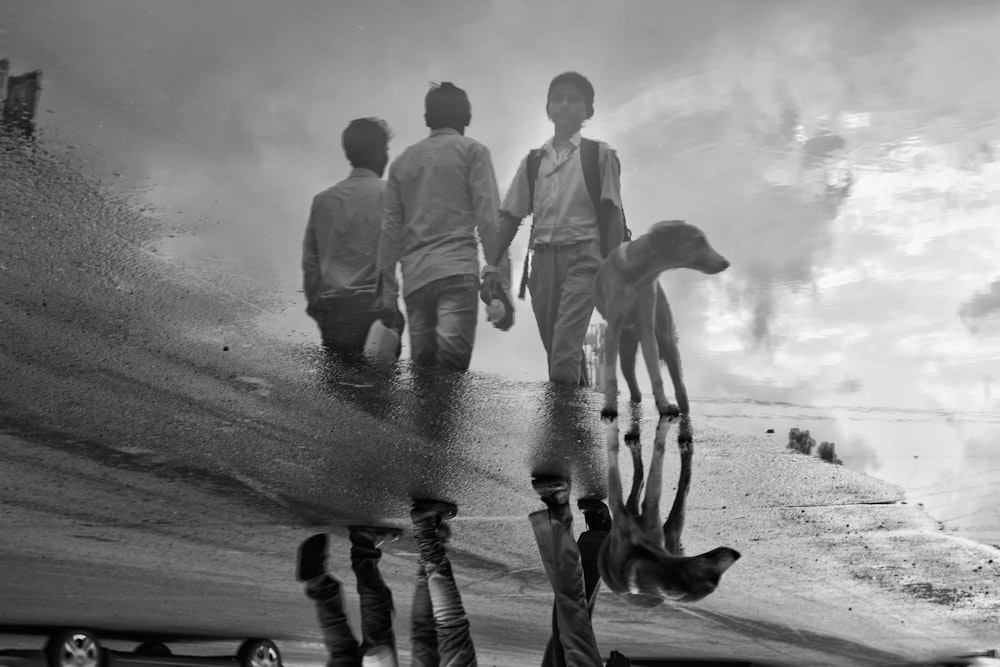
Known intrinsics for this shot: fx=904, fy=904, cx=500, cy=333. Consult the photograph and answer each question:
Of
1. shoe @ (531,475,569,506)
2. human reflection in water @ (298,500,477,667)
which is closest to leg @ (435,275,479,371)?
shoe @ (531,475,569,506)

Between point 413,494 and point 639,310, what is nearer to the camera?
point 639,310

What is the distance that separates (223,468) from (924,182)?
2.62m

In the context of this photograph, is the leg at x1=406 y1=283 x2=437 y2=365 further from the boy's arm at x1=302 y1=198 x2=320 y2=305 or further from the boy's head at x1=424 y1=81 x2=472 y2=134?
the boy's head at x1=424 y1=81 x2=472 y2=134

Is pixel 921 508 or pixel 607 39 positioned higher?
pixel 607 39

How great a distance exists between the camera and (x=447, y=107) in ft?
7.00

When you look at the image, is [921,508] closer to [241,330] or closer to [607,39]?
Answer: [607,39]

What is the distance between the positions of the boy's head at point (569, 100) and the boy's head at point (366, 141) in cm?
39

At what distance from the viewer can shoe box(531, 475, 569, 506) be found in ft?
11.8

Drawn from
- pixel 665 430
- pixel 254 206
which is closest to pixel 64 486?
pixel 254 206

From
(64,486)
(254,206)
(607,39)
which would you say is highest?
(607,39)

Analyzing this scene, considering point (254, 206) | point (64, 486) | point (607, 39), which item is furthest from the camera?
point (64, 486)

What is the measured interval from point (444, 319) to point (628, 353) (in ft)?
1.70

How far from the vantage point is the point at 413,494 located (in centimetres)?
385

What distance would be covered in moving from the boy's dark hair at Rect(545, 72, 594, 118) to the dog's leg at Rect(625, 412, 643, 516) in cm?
100
